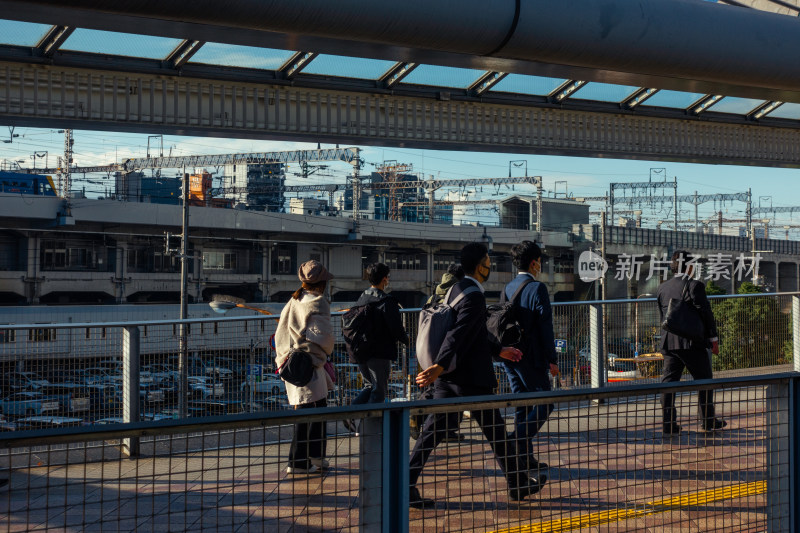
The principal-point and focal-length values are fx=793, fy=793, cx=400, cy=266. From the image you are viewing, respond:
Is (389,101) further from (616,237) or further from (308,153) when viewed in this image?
(308,153)

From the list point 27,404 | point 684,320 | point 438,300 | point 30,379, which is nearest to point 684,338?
point 684,320

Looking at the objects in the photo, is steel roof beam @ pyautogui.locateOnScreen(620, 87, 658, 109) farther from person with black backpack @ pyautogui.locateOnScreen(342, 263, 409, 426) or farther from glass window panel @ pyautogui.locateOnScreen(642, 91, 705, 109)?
person with black backpack @ pyautogui.locateOnScreen(342, 263, 409, 426)

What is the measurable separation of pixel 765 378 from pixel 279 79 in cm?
469

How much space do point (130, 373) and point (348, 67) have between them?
3133mm

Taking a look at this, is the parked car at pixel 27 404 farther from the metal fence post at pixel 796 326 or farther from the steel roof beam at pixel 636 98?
the metal fence post at pixel 796 326

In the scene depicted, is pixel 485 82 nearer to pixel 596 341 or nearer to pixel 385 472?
pixel 596 341

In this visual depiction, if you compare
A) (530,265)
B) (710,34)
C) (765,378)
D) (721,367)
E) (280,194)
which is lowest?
(721,367)

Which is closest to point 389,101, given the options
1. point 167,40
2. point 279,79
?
point 279,79

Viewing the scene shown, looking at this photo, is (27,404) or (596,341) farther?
(596,341)

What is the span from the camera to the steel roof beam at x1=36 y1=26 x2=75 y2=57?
569 cm

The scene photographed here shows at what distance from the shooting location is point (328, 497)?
329cm

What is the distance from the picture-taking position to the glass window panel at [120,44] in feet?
19.2

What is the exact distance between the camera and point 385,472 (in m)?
2.95

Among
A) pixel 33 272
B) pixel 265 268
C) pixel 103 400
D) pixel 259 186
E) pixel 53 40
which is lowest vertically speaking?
pixel 103 400
